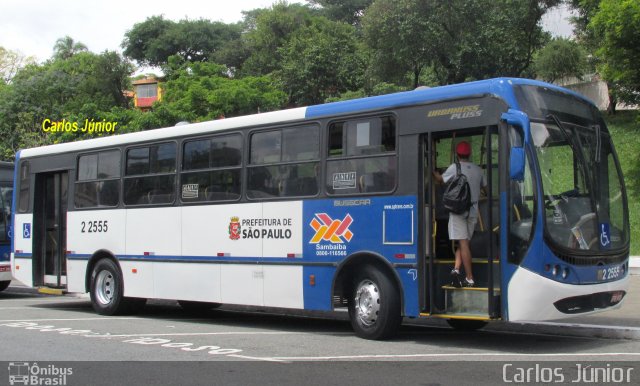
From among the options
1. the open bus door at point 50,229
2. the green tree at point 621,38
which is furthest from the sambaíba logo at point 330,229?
the green tree at point 621,38

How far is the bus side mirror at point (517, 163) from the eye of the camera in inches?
332

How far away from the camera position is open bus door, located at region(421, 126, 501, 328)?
352 inches

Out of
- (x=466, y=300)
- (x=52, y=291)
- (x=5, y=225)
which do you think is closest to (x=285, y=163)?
(x=466, y=300)

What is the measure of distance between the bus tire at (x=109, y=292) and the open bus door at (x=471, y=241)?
21.5 feet

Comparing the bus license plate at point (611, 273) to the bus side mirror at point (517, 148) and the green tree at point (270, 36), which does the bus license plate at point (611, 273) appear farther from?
the green tree at point (270, 36)

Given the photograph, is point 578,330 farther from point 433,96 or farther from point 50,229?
point 50,229

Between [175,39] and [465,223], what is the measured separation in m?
66.3

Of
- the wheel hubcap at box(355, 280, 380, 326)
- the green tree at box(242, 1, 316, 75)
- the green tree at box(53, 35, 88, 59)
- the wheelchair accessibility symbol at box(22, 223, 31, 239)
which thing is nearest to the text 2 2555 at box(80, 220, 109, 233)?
the wheelchair accessibility symbol at box(22, 223, 31, 239)

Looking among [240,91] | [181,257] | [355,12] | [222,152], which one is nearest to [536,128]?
[222,152]

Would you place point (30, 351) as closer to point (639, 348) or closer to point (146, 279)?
point (146, 279)

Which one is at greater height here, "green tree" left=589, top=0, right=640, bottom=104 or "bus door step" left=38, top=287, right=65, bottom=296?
"green tree" left=589, top=0, right=640, bottom=104

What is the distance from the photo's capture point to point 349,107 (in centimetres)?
1044

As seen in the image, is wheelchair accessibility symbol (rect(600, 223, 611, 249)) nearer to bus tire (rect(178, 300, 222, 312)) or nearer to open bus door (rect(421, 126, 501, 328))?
open bus door (rect(421, 126, 501, 328))

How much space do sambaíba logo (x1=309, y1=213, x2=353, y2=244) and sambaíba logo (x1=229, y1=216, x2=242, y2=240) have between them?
59.2 inches
